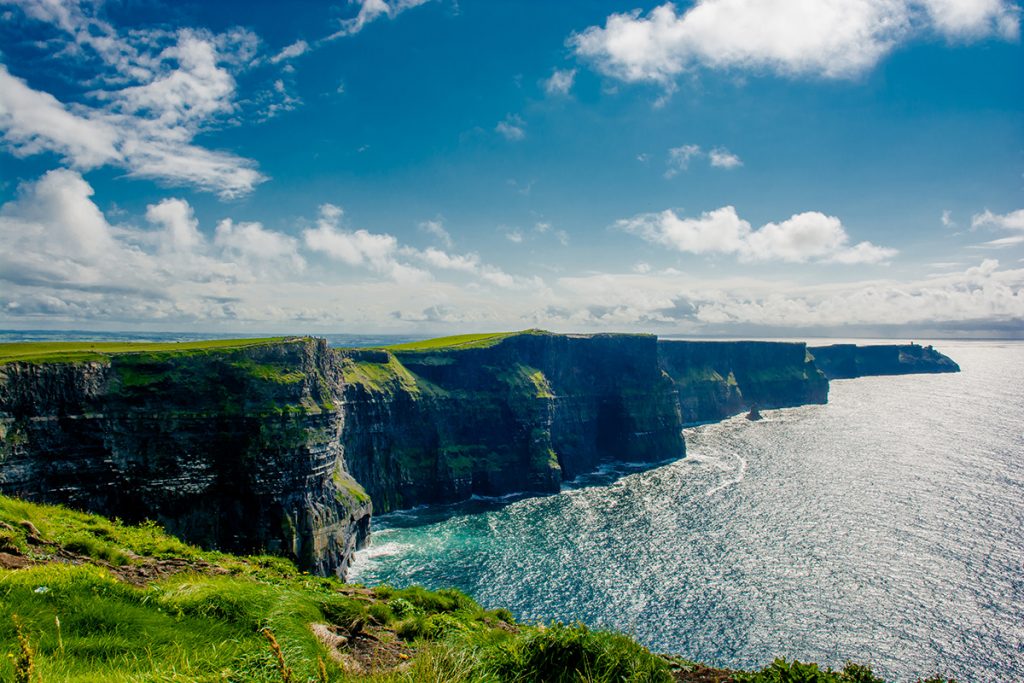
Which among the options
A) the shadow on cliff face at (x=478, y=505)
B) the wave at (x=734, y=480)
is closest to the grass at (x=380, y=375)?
the shadow on cliff face at (x=478, y=505)

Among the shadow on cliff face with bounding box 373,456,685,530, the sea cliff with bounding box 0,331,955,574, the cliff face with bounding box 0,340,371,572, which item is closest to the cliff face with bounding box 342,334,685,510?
the sea cliff with bounding box 0,331,955,574

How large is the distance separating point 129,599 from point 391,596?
43.6 feet

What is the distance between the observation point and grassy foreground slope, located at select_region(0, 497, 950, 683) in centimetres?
717

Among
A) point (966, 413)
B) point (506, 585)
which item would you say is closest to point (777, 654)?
point (506, 585)

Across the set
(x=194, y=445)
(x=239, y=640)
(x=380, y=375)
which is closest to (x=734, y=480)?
(x=380, y=375)

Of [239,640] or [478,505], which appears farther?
[478,505]

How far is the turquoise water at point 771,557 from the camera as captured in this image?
5506cm

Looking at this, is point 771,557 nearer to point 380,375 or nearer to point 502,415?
point 502,415

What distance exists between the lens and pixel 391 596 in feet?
71.8

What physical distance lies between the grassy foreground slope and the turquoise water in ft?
147

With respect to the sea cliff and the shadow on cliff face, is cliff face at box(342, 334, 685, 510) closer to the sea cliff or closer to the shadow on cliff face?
the sea cliff

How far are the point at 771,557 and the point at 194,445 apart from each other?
3271 inches

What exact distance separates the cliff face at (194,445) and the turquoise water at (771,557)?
16.3 metres

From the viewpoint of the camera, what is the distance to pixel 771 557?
75.2m
